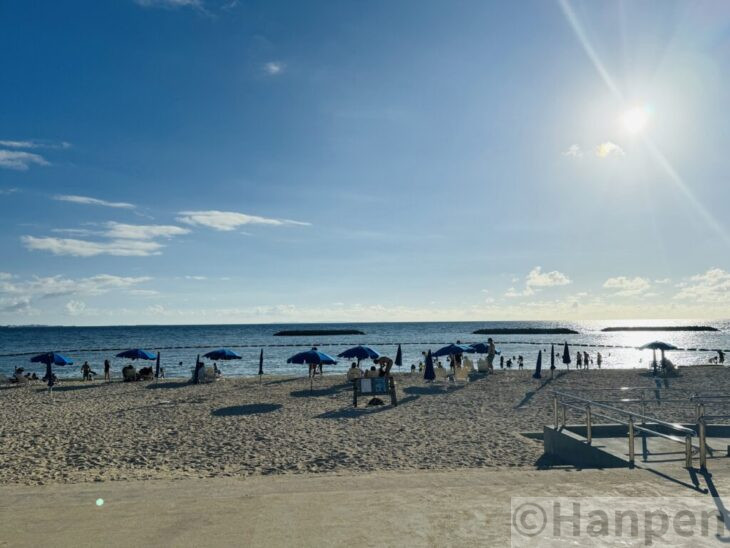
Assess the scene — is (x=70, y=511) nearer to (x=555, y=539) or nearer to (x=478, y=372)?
(x=555, y=539)

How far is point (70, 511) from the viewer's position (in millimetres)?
5977

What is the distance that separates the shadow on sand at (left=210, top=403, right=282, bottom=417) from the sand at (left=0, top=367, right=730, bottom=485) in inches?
1.3

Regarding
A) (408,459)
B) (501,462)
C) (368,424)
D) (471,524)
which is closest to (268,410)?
(368,424)

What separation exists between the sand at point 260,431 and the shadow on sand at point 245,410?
0.03 m

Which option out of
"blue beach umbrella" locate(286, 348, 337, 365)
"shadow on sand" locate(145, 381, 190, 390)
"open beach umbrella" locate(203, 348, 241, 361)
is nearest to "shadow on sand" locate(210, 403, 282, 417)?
"blue beach umbrella" locate(286, 348, 337, 365)

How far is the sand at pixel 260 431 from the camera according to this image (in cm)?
970

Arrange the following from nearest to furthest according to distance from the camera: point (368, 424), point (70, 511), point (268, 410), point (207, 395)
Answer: point (70, 511)
point (368, 424)
point (268, 410)
point (207, 395)

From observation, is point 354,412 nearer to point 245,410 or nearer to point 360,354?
point 245,410

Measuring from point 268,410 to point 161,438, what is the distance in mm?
4477

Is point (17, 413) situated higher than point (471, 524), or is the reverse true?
point (471, 524)

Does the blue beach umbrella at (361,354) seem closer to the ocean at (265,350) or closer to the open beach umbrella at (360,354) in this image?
the open beach umbrella at (360,354)

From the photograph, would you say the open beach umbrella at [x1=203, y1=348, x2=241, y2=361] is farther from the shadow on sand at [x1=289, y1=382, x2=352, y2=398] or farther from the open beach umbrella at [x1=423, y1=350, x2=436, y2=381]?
the open beach umbrella at [x1=423, y1=350, x2=436, y2=381]

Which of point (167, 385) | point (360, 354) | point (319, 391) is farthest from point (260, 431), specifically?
point (167, 385)

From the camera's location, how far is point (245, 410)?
16.6 meters
